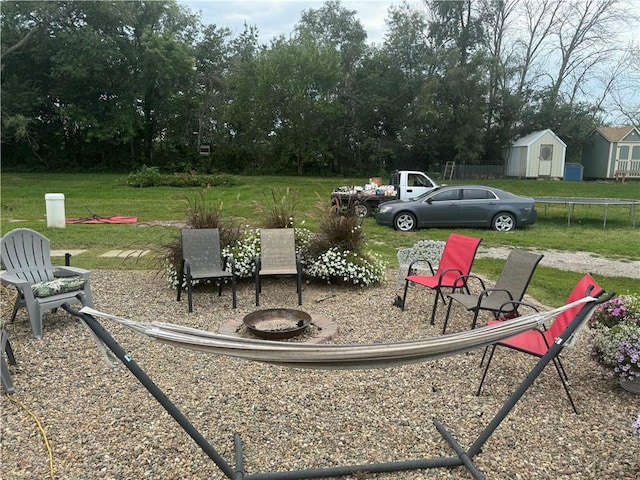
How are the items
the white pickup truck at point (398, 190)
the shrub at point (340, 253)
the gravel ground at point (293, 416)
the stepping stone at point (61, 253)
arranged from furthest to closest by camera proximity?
the white pickup truck at point (398, 190), the stepping stone at point (61, 253), the shrub at point (340, 253), the gravel ground at point (293, 416)

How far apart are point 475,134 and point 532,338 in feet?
78.3

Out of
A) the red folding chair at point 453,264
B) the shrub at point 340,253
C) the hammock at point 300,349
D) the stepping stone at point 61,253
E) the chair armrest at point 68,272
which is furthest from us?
the stepping stone at point 61,253

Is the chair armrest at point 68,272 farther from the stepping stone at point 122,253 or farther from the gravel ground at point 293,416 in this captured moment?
the stepping stone at point 122,253

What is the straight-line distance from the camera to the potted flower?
292 cm

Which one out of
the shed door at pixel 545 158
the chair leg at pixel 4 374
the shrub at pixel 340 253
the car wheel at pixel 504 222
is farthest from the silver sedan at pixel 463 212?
the shed door at pixel 545 158

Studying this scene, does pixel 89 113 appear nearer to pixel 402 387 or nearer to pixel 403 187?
pixel 403 187

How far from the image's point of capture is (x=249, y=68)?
25.5 m

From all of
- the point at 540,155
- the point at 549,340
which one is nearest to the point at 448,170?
the point at 540,155

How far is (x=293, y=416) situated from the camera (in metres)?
2.72

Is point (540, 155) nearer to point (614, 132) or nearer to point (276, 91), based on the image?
point (614, 132)

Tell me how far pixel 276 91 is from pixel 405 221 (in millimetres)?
16018

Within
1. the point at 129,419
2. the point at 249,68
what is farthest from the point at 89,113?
the point at 129,419

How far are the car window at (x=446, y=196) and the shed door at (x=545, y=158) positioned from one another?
16.9 meters

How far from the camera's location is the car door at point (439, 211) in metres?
11.0
